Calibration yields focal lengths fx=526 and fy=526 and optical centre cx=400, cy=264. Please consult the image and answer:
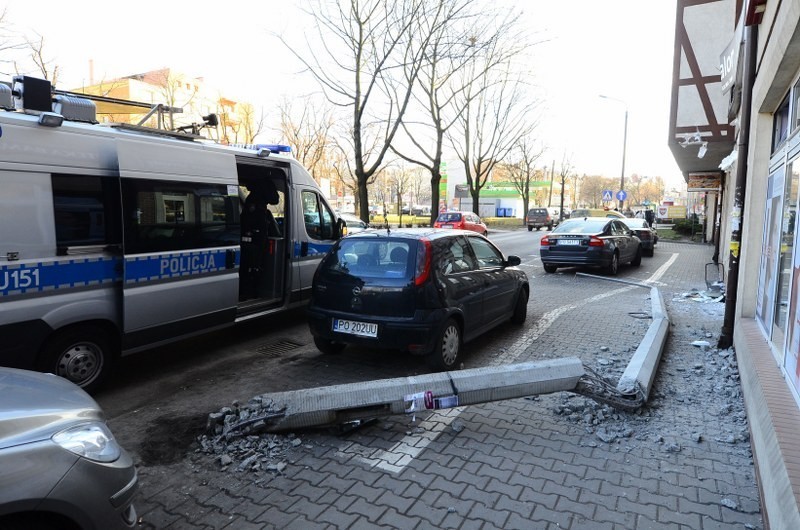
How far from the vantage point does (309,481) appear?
11.7ft

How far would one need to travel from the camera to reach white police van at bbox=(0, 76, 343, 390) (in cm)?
453

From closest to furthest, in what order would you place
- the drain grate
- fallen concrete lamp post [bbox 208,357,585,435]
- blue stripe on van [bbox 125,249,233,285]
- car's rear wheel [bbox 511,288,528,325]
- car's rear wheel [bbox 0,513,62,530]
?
car's rear wheel [bbox 0,513,62,530], fallen concrete lamp post [bbox 208,357,585,435], blue stripe on van [bbox 125,249,233,285], the drain grate, car's rear wheel [bbox 511,288,528,325]

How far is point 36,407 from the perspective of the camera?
8.05 feet

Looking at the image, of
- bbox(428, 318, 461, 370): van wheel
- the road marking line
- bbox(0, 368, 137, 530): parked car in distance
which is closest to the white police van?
bbox(0, 368, 137, 530): parked car in distance

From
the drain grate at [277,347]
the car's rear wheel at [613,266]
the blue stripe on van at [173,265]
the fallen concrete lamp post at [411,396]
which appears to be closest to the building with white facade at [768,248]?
the fallen concrete lamp post at [411,396]

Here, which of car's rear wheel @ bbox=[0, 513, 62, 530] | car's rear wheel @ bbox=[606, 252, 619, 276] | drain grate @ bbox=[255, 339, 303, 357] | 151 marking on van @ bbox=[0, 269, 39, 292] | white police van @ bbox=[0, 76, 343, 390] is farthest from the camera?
car's rear wheel @ bbox=[606, 252, 619, 276]

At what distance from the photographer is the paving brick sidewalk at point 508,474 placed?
3.16m

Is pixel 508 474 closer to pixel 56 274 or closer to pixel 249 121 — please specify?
pixel 56 274

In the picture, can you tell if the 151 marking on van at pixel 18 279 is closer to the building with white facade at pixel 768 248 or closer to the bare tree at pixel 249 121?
the building with white facade at pixel 768 248

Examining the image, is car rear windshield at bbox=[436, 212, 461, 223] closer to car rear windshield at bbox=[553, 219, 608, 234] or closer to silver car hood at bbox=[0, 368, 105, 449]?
car rear windshield at bbox=[553, 219, 608, 234]

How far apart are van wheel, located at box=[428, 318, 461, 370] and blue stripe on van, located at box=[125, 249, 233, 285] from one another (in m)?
2.83

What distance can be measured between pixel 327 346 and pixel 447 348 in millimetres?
1529

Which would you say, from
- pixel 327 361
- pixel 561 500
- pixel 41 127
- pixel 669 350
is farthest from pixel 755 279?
pixel 41 127

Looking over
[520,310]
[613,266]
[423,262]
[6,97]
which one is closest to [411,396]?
[423,262]
